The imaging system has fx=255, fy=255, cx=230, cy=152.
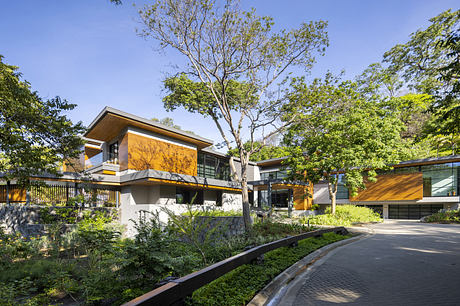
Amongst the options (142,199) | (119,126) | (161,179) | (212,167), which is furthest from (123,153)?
(212,167)

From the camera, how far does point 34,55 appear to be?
362 inches

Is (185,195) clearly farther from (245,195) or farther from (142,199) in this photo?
(245,195)

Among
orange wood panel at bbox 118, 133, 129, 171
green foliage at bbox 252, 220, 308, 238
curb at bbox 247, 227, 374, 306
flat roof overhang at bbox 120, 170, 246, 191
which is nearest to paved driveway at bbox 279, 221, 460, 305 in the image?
curb at bbox 247, 227, 374, 306

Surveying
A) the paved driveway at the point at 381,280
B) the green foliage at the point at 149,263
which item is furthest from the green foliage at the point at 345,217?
the green foliage at the point at 149,263

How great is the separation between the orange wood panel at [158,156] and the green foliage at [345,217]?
423 inches

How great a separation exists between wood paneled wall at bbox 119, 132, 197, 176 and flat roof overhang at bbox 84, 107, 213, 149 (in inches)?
32.7

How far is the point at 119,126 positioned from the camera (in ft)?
62.1

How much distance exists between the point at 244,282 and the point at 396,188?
26851 mm

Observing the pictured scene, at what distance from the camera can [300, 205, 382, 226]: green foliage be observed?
18.9 metres

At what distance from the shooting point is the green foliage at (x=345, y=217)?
1886 cm

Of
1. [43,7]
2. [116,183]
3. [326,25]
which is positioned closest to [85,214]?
[116,183]

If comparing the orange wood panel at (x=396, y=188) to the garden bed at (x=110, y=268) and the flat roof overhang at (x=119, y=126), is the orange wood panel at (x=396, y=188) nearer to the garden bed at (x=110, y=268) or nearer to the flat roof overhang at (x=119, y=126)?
the flat roof overhang at (x=119, y=126)

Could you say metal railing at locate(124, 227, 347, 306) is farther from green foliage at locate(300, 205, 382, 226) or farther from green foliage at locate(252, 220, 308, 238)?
green foliage at locate(300, 205, 382, 226)

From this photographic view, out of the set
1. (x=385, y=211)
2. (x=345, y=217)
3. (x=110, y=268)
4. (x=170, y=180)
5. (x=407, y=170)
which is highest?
(x=407, y=170)
